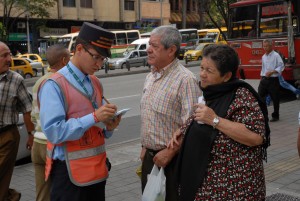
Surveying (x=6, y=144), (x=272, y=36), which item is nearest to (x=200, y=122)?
(x=6, y=144)

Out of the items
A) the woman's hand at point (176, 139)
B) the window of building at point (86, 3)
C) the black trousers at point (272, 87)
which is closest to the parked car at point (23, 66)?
the black trousers at point (272, 87)

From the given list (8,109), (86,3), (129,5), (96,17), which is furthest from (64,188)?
(129,5)

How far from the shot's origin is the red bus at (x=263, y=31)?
12172 mm

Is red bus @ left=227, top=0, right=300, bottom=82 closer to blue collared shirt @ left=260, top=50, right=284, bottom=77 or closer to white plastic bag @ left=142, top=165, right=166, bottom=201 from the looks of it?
blue collared shirt @ left=260, top=50, right=284, bottom=77

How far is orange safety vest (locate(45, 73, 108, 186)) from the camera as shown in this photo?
2719mm

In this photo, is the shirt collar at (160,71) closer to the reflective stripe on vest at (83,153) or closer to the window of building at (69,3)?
the reflective stripe on vest at (83,153)

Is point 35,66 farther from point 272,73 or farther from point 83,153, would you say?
point 83,153

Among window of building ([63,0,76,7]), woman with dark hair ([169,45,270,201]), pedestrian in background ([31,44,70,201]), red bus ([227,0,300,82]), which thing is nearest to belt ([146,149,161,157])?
woman with dark hair ([169,45,270,201])

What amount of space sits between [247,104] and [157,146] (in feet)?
3.19

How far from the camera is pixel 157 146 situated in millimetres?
3252

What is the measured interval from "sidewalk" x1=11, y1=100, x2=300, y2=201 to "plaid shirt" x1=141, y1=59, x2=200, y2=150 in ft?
6.25

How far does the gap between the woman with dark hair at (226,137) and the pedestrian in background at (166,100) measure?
0.47 metres

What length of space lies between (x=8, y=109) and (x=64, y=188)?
179 centimetres

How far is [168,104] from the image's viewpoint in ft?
10.4
